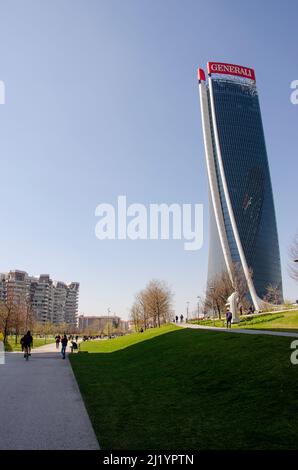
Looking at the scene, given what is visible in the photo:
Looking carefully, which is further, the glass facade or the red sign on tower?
the red sign on tower

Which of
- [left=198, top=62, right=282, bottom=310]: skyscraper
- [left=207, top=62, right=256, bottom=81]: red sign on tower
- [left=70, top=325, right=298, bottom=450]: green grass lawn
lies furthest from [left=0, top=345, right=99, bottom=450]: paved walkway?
[left=207, top=62, right=256, bottom=81]: red sign on tower

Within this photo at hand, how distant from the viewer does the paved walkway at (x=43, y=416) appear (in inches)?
304

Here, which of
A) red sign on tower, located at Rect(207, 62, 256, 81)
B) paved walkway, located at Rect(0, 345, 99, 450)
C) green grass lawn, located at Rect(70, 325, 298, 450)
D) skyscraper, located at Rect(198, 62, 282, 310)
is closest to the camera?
paved walkway, located at Rect(0, 345, 99, 450)

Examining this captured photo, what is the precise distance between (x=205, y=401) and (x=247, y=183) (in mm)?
140693

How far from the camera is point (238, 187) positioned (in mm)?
142125

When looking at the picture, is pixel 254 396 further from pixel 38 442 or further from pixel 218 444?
pixel 38 442

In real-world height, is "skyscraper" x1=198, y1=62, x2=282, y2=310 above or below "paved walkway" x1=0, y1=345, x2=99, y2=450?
above

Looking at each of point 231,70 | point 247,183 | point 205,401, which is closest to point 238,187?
point 247,183

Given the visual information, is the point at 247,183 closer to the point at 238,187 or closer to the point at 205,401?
the point at 238,187

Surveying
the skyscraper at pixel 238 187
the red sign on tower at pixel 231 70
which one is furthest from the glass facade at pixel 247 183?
the red sign on tower at pixel 231 70

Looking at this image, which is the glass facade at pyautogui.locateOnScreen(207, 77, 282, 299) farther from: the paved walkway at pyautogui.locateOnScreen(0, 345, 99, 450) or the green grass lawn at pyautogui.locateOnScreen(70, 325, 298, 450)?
the paved walkway at pyautogui.locateOnScreen(0, 345, 99, 450)

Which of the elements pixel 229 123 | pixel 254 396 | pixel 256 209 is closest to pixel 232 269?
pixel 256 209

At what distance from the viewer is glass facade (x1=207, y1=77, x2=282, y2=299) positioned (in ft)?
456
